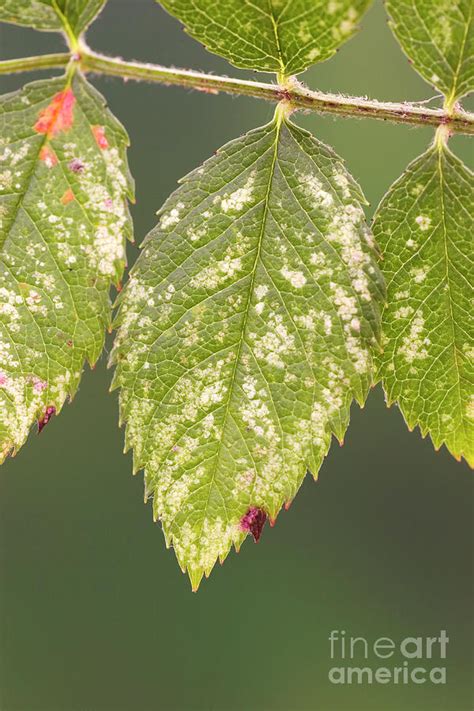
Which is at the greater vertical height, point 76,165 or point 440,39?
point 440,39

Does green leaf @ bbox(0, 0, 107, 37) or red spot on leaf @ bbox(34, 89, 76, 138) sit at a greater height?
green leaf @ bbox(0, 0, 107, 37)

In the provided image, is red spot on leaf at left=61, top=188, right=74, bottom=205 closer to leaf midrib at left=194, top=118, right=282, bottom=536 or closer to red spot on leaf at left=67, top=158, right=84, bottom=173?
red spot on leaf at left=67, top=158, right=84, bottom=173

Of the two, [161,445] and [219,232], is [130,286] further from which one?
[161,445]

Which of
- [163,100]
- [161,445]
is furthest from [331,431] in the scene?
[163,100]

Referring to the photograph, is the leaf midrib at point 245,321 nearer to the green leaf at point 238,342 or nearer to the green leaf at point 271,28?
the green leaf at point 238,342

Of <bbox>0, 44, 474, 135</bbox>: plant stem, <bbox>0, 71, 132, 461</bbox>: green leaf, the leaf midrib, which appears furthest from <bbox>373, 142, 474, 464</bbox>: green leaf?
<bbox>0, 71, 132, 461</bbox>: green leaf

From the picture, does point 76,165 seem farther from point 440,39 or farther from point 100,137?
point 440,39

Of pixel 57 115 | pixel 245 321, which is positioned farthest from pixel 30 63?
pixel 245 321
